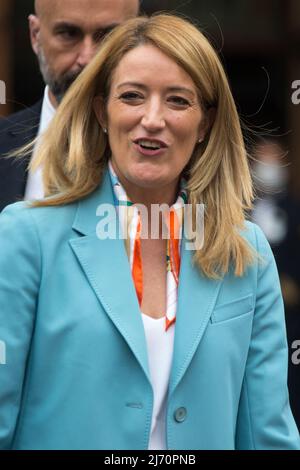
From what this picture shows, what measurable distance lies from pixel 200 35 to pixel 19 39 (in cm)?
466

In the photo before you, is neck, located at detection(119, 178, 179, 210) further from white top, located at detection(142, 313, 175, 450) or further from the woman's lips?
white top, located at detection(142, 313, 175, 450)

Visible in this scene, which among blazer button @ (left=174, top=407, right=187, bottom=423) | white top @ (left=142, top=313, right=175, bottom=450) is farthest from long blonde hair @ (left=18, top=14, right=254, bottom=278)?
blazer button @ (left=174, top=407, right=187, bottom=423)

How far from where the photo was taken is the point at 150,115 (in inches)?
102

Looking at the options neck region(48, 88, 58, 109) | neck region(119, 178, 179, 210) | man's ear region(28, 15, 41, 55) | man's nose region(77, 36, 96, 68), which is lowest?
neck region(119, 178, 179, 210)

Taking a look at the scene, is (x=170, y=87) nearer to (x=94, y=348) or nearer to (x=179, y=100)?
(x=179, y=100)

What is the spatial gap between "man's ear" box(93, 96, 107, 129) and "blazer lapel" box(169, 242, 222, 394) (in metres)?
0.38

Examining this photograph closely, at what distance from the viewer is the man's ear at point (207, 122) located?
2799mm

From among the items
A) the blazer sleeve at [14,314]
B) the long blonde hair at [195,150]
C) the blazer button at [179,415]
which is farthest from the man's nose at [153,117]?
the blazer button at [179,415]

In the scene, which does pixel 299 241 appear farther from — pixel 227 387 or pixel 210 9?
pixel 210 9

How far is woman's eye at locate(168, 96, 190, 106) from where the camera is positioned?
264 centimetres

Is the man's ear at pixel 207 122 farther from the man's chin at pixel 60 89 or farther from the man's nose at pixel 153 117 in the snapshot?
the man's chin at pixel 60 89

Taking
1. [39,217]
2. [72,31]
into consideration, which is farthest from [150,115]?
[72,31]

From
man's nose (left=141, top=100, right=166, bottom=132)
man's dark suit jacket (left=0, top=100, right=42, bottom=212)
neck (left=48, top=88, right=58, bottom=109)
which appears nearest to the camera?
man's nose (left=141, top=100, right=166, bottom=132)

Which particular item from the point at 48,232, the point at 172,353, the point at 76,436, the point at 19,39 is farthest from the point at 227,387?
the point at 19,39
